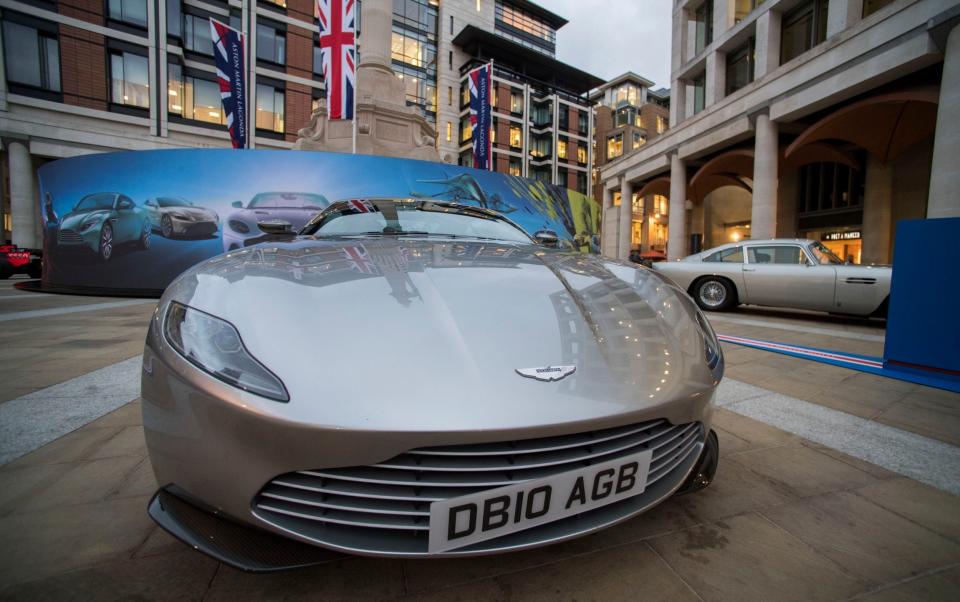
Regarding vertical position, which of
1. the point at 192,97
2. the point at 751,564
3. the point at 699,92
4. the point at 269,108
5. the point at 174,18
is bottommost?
the point at 751,564

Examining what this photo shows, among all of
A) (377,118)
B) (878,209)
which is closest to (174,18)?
(377,118)

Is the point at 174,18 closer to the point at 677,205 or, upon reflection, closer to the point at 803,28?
the point at 677,205

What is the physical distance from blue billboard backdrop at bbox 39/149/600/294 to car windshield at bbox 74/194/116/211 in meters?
0.02

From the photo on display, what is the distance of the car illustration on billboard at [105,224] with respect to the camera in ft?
23.8

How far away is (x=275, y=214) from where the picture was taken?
24.7 feet

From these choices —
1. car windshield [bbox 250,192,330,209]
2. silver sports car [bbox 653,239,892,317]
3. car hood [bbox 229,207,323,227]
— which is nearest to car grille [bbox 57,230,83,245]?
car hood [bbox 229,207,323,227]

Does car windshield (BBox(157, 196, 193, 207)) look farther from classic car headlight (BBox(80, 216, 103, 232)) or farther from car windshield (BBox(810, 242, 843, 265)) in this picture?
car windshield (BBox(810, 242, 843, 265))

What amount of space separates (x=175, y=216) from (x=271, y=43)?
17.4 m

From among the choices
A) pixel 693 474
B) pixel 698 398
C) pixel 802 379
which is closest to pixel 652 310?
pixel 698 398

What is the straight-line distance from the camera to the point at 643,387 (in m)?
0.93

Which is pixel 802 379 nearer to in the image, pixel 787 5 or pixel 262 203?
pixel 262 203

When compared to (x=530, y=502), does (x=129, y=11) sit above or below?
above

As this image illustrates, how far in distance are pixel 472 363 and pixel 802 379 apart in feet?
9.63

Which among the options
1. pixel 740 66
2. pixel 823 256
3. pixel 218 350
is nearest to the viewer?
pixel 218 350
